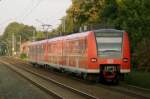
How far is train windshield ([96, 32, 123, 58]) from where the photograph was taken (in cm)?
2644

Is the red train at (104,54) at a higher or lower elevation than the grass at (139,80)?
higher

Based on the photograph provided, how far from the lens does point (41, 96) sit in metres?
20.8

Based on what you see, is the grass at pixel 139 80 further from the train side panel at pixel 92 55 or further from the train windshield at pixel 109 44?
the train side panel at pixel 92 55

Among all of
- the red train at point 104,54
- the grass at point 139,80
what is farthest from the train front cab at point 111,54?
the grass at point 139,80

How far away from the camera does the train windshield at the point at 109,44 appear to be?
→ 26.4 m

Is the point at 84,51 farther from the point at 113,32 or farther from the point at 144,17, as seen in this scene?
the point at 144,17

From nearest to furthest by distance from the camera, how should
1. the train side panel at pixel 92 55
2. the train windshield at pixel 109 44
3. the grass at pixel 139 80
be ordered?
the grass at pixel 139 80, the train side panel at pixel 92 55, the train windshield at pixel 109 44

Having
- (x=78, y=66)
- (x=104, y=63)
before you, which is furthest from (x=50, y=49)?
(x=104, y=63)

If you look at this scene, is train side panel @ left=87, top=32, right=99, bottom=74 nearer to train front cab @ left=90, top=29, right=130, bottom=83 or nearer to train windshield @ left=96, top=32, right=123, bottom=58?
train front cab @ left=90, top=29, right=130, bottom=83

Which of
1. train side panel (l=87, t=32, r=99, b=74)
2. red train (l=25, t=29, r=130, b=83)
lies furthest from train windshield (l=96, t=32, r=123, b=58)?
train side panel (l=87, t=32, r=99, b=74)

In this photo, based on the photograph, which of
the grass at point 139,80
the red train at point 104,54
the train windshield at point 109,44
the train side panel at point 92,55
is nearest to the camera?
the grass at point 139,80

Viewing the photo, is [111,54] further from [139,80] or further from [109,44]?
[139,80]

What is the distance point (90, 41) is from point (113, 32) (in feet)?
4.57

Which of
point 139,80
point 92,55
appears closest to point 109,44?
point 92,55
